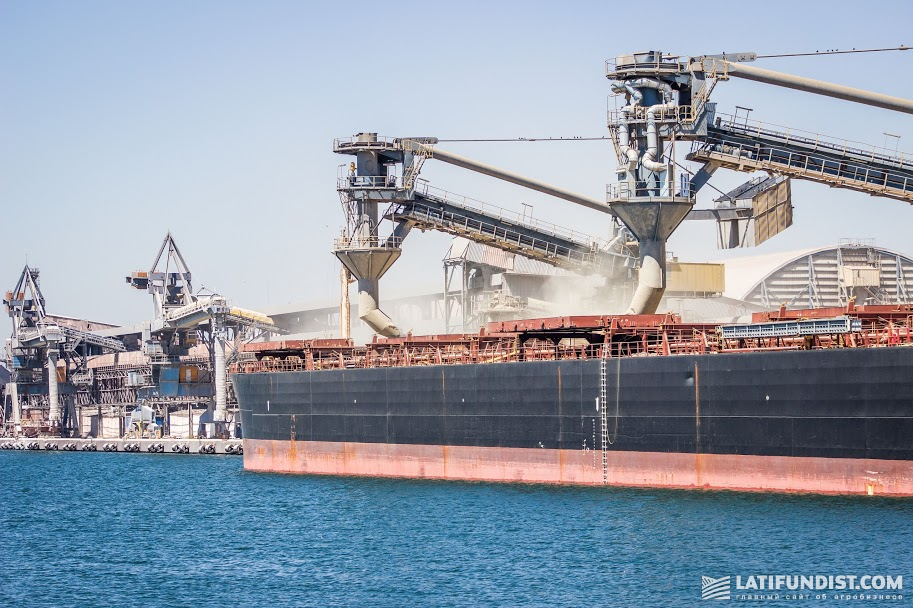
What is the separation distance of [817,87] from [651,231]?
866cm

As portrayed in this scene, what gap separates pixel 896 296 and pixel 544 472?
4258cm

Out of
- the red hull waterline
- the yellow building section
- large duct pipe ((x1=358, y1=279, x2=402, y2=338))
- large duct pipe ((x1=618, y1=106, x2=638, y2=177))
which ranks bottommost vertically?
the red hull waterline

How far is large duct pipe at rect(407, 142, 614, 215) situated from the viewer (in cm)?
6188

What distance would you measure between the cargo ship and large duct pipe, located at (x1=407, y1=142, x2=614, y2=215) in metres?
9.31

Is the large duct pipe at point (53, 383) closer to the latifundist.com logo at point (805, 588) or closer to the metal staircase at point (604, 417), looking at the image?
the metal staircase at point (604, 417)

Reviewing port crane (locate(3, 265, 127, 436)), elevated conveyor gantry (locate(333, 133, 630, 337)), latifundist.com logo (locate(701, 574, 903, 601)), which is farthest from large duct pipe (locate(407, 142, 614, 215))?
port crane (locate(3, 265, 127, 436))

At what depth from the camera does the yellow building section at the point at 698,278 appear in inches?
3081

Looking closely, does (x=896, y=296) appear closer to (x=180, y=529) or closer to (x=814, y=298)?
(x=814, y=298)

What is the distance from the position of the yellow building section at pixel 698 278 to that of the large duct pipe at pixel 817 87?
2730 centimetres

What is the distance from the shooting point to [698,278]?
78938mm

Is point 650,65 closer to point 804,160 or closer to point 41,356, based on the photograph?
point 804,160

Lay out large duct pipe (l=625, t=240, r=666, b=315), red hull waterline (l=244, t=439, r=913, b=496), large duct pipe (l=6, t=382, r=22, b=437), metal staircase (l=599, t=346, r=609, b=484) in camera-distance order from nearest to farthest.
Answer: red hull waterline (l=244, t=439, r=913, b=496)
metal staircase (l=599, t=346, r=609, b=484)
large duct pipe (l=625, t=240, r=666, b=315)
large duct pipe (l=6, t=382, r=22, b=437)

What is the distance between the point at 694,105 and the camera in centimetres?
5212

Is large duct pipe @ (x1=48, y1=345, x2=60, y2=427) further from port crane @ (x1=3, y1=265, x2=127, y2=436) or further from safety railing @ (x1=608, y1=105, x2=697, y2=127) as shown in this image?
safety railing @ (x1=608, y1=105, x2=697, y2=127)
